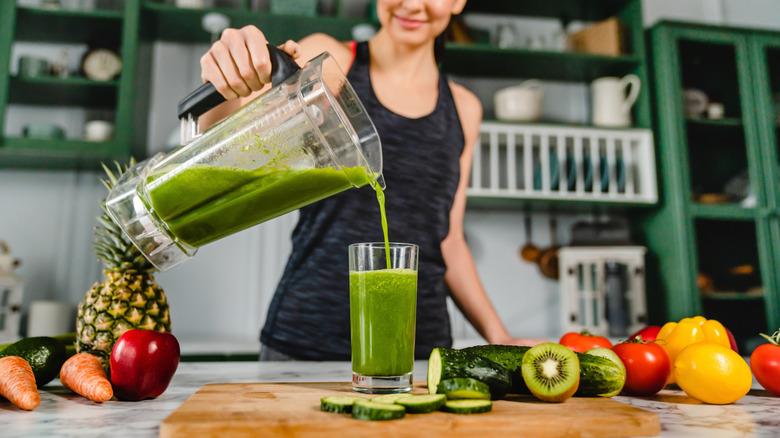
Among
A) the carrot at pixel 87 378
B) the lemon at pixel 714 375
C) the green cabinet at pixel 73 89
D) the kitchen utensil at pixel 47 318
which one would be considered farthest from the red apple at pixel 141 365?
the kitchen utensil at pixel 47 318

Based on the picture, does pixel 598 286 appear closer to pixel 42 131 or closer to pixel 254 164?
pixel 254 164

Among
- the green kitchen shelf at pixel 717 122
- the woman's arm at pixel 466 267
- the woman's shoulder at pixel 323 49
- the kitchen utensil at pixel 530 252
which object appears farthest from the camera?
the kitchen utensil at pixel 530 252

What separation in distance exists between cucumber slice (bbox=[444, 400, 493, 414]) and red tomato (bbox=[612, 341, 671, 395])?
1.03 ft

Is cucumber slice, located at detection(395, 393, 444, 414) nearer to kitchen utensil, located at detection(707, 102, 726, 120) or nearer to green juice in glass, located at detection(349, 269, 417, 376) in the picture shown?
green juice in glass, located at detection(349, 269, 417, 376)

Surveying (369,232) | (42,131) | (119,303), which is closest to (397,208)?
(369,232)

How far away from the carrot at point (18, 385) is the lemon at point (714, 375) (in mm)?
855

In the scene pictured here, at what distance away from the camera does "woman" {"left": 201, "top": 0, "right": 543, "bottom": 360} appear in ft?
4.33

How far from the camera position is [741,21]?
339 centimetres

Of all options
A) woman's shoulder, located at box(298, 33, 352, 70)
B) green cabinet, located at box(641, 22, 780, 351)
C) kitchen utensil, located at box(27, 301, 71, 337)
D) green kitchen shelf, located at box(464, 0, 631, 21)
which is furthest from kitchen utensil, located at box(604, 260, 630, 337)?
kitchen utensil, located at box(27, 301, 71, 337)

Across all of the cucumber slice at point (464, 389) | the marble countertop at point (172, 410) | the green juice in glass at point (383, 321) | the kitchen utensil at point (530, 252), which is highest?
the kitchen utensil at point (530, 252)

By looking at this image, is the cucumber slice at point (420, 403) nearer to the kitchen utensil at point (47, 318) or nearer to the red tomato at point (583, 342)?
the red tomato at point (583, 342)

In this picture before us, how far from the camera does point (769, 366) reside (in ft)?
2.63

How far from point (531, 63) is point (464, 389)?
245 cm

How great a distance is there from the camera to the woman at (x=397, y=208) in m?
1.32
